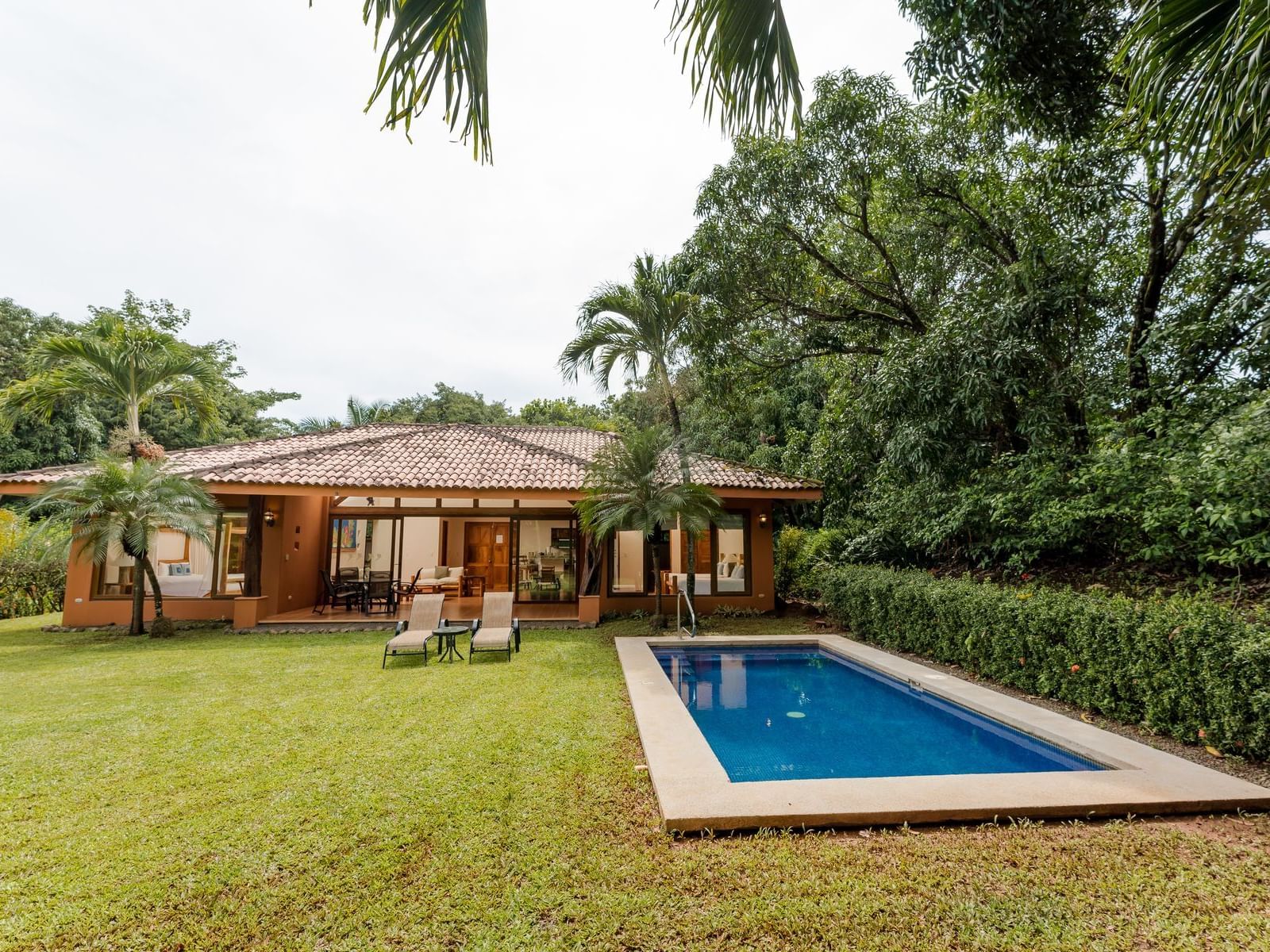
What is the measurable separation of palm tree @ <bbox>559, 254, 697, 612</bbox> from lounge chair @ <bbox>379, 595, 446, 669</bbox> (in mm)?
6566

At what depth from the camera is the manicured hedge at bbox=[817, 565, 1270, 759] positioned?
15.2 ft

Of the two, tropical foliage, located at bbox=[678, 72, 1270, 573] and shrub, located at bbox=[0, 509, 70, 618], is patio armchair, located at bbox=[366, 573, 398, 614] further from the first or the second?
tropical foliage, located at bbox=[678, 72, 1270, 573]

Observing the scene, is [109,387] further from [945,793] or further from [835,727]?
[945,793]

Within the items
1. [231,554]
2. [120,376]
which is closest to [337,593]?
[231,554]

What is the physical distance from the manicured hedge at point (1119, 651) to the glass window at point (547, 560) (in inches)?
329

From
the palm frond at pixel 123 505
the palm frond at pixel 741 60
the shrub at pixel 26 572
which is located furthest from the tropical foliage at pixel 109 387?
the palm frond at pixel 741 60

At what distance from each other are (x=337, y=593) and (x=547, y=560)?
4.95 meters

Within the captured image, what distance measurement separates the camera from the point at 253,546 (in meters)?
12.3

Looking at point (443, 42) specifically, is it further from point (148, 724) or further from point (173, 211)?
point (173, 211)

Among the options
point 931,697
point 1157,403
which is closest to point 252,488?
point 931,697

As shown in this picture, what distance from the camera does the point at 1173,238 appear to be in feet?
26.9

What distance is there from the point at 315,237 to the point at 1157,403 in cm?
1332

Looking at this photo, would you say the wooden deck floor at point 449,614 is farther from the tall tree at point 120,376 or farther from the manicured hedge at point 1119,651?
the manicured hedge at point 1119,651

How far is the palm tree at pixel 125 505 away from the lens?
33.2ft
